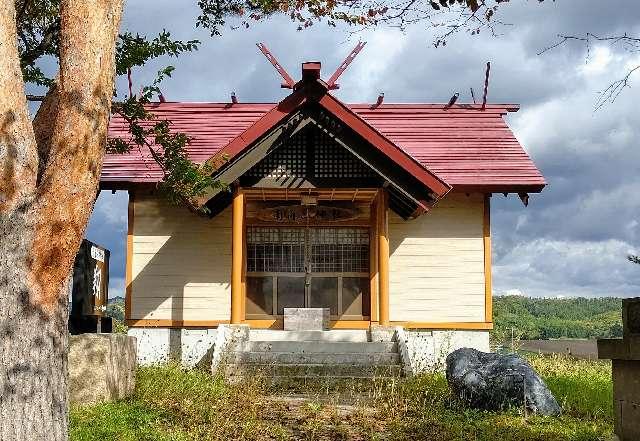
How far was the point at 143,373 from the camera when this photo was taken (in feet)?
35.4

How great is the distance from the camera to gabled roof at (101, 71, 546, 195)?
1286 cm

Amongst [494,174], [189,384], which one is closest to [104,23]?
[189,384]

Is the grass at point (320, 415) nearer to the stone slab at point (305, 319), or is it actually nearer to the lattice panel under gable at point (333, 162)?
the stone slab at point (305, 319)

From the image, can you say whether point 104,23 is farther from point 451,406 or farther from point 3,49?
point 451,406

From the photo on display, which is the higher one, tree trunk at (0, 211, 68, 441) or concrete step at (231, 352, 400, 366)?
→ tree trunk at (0, 211, 68, 441)

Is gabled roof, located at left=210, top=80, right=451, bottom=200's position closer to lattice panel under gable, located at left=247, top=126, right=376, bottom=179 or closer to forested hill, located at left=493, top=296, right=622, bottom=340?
lattice panel under gable, located at left=247, top=126, right=376, bottom=179

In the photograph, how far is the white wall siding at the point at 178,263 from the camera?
49.3 feet

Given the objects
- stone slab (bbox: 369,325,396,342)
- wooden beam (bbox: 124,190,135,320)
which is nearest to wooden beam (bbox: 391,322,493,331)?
stone slab (bbox: 369,325,396,342)

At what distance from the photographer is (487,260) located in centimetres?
1527

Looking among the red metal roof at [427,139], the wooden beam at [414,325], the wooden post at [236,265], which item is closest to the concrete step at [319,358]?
the wooden post at [236,265]

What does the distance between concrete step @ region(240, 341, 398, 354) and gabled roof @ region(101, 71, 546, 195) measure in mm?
2876

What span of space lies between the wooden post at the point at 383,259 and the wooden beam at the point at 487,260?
2708mm

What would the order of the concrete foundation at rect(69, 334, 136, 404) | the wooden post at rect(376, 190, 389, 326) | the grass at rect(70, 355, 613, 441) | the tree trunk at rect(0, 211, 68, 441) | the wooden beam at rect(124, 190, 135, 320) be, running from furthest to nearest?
the wooden beam at rect(124, 190, 135, 320) → the wooden post at rect(376, 190, 389, 326) → the concrete foundation at rect(69, 334, 136, 404) → the grass at rect(70, 355, 613, 441) → the tree trunk at rect(0, 211, 68, 441)

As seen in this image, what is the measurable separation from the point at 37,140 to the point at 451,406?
5.98m
